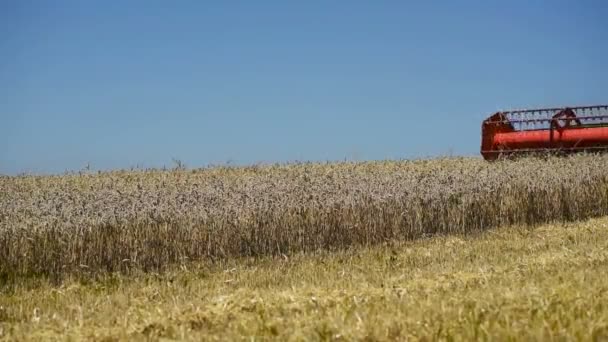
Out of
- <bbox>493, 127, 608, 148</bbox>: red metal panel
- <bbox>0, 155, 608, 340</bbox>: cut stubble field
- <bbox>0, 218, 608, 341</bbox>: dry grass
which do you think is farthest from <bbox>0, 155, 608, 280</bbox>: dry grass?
<bbox>493, 127, 608, 148</bbox>: red metal panel

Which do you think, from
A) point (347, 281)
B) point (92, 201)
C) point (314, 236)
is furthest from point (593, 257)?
point (92, 201)

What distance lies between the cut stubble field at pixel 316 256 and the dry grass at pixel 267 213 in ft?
0.09

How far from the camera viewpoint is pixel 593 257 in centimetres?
851

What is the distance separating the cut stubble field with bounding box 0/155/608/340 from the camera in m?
5.09

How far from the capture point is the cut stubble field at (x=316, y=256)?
16.7 feet

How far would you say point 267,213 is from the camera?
12.0 m

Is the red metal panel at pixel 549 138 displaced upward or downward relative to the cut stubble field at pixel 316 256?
upward

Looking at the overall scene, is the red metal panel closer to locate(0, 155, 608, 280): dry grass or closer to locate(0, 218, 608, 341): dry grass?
locate(0, 155, 608, 280): dry grass

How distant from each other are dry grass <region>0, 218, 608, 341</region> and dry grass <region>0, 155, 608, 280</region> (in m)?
0.67

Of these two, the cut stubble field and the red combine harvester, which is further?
the red combine harvester

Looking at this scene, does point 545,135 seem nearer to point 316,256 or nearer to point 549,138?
point 549,138

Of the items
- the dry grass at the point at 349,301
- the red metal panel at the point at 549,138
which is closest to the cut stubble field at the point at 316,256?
the dry grass at the point at 349,301

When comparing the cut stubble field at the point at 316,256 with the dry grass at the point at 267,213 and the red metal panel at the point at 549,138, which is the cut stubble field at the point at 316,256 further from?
the red metal panel at the point at 549,138

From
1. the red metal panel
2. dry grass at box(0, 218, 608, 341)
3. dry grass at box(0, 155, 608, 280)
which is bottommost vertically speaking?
dry grass at box(0, 218, 608, 341)
